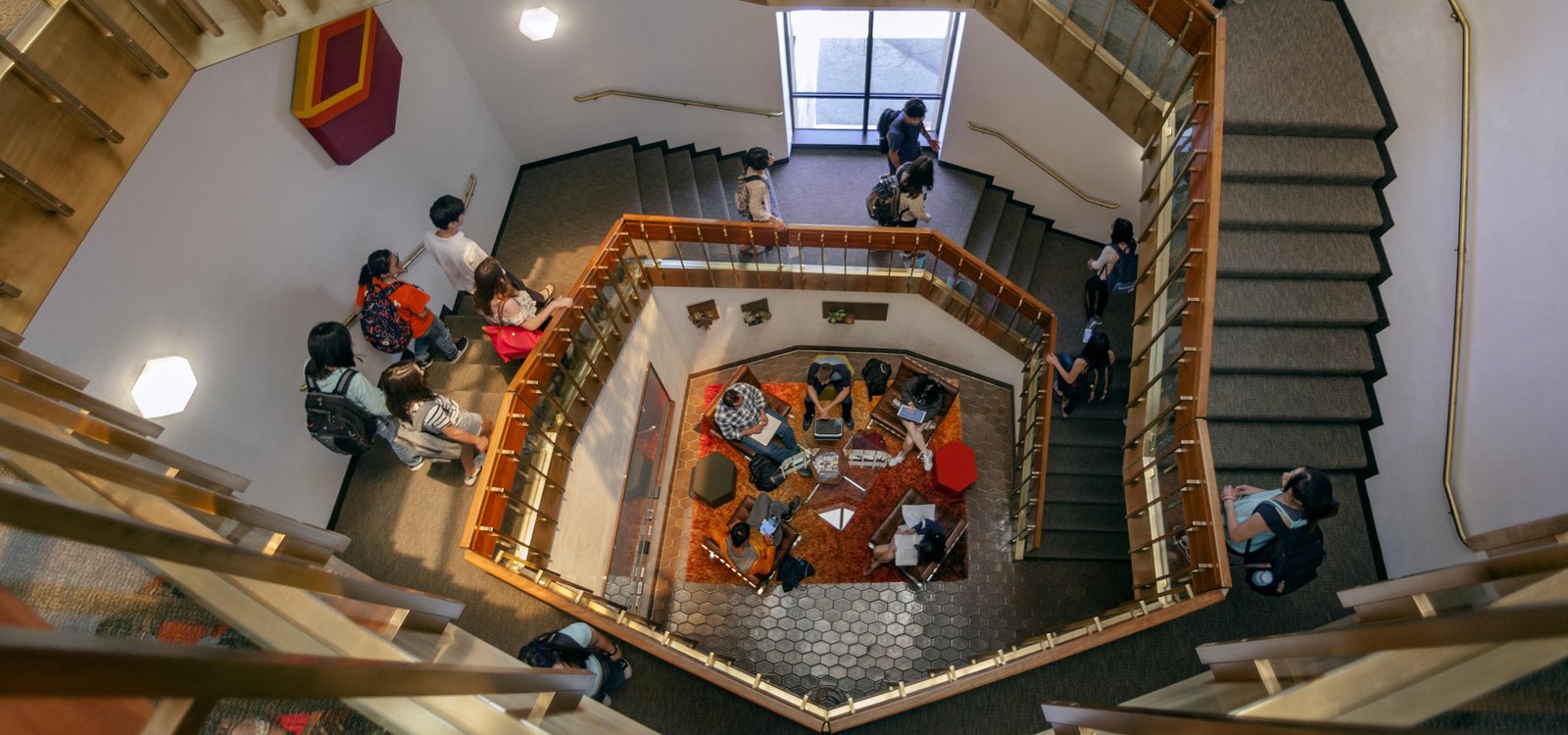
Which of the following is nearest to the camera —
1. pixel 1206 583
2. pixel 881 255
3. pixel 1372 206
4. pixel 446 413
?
pixel 1206 583

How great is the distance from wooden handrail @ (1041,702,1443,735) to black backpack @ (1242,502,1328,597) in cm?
241

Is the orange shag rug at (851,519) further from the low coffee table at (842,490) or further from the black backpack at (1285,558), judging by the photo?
the black backpack at (1285,558)

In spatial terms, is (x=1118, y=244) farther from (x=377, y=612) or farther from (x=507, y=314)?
(x=377, y=612)

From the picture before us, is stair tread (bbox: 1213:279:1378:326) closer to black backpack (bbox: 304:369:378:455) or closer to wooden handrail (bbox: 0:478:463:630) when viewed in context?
wooden handrail (bbox: 0:478:463:630)

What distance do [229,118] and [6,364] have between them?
2.73 m

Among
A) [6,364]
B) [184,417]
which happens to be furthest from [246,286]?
[6,364]

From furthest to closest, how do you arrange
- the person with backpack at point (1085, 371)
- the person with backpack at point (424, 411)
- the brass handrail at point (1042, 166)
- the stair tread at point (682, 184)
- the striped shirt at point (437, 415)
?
the stair tread at point (682, 184) → the brass handrail at point (1042, 166) → the person with backpack at point (1085, 371) → the striped shirt at point (437, 415) → the person with backpack at point (424, 411)

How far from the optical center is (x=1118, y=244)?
6336 millimetres

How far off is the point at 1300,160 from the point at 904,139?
3093 millimetres

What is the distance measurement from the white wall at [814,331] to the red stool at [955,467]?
109 cm

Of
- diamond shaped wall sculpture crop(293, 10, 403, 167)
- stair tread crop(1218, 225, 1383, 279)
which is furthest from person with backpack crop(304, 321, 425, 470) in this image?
stair tread crop(1218, 225, 1383, 279)

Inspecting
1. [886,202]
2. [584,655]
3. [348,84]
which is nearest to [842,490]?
[886,202]

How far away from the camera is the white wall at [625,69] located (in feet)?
23.4

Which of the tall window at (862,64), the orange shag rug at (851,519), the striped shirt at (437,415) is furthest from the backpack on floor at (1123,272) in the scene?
the striped shirt at (437,415)
